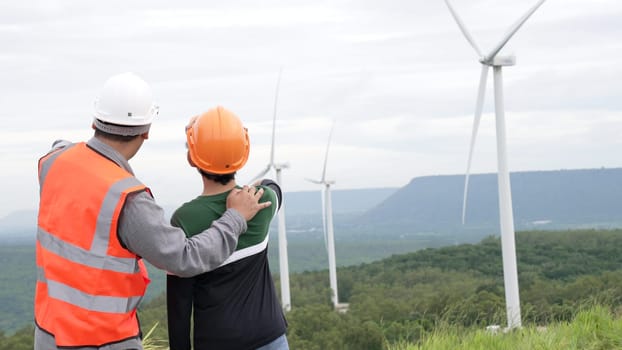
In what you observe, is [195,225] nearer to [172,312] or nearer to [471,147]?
[172,312]

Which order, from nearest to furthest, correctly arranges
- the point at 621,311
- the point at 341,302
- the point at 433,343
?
the point at 433,343, the point at 621,311, the point at 341,302

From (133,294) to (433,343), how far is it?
4.77 m

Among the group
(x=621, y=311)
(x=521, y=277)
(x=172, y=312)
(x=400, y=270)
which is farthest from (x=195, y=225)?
(x=400, y=270)

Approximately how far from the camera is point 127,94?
4637 mm

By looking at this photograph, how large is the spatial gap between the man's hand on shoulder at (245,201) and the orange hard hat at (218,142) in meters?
0.14

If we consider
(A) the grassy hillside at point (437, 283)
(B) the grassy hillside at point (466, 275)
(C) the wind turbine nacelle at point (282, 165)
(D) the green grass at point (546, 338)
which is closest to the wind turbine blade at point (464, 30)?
(A) the grassy hillside at point (437, 283)

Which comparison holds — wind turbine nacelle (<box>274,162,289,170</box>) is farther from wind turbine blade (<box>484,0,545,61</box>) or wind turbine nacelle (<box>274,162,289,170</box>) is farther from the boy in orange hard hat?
the boy in orange hard hat

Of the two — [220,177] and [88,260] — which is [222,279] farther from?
[88,260]

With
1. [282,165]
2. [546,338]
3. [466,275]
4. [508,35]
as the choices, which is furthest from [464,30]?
[466,275]

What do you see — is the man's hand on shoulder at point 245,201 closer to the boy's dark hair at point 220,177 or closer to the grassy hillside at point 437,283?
the boy's dark hair at point 220,177

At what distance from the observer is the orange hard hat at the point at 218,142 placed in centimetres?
471

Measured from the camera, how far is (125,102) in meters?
4.61

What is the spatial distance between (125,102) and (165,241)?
82cm

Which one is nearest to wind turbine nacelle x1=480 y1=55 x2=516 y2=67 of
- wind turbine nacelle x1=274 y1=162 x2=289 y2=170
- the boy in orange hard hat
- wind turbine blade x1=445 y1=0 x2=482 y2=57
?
wind turbine blade x1=445 y1=0 x2=482 y2=57
